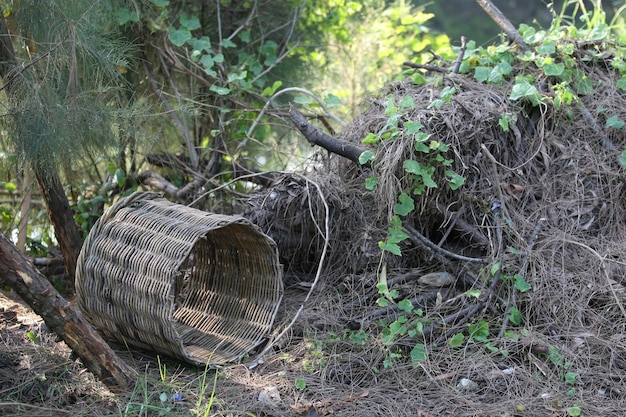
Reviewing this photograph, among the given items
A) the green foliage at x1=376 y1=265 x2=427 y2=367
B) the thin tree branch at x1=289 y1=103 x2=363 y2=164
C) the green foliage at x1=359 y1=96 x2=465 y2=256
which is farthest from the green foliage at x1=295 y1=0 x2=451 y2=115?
the green foliage at x1=376 y1=265 x2=427 y2=367

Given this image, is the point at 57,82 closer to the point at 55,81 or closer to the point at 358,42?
the point at 55,81

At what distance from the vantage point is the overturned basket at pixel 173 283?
2328mm

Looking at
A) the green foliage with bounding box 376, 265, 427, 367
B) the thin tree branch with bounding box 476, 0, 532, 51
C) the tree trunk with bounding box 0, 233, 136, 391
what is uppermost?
the thin tree branch with bounding box 476, 0, 532, 51

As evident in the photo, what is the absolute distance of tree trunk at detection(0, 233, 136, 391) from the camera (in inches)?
77.1

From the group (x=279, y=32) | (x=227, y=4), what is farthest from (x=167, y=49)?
(x=279, y=32)

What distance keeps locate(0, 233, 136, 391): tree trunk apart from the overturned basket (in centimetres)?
23

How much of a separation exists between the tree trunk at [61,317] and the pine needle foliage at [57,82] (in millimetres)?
504

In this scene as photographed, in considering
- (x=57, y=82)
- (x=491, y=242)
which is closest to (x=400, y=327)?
(x=491, y=242)

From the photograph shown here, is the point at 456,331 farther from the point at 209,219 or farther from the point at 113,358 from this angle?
the point at 113,358

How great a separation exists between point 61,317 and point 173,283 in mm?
372

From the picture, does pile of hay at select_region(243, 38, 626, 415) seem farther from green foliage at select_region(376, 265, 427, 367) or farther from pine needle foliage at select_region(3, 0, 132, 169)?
pine needle foliage at select_region(3, 0, 132, 169)

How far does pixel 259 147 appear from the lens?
377 centimetres

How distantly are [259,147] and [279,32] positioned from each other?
0.69 m

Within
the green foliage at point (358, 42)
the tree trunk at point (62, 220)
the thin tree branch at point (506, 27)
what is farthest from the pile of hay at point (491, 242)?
the green foliage at point (358, 42)
